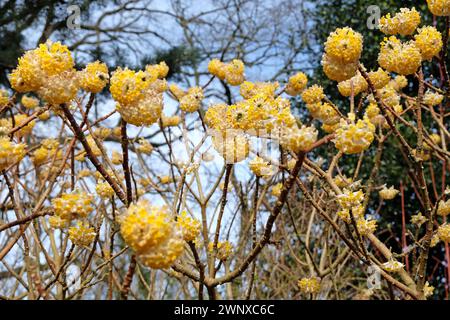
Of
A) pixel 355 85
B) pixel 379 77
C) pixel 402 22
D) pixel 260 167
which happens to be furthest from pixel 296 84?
pixel 260 167

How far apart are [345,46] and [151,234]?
60 centimetres

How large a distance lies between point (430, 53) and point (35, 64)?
1.05m

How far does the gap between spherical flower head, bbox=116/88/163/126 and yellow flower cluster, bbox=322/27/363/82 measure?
1.32ft

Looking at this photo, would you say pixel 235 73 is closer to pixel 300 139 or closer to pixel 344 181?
pixel 344 181

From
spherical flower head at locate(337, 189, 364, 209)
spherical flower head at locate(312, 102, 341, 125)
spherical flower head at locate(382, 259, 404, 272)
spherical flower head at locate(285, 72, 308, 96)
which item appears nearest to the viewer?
spherical flower head at locate(337, 189, 364, 209)

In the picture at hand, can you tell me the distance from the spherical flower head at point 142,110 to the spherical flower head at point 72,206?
18cm

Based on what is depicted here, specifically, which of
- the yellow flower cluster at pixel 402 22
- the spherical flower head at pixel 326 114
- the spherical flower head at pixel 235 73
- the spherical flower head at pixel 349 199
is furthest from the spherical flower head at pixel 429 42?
the spherical flower head at pixel 235 73

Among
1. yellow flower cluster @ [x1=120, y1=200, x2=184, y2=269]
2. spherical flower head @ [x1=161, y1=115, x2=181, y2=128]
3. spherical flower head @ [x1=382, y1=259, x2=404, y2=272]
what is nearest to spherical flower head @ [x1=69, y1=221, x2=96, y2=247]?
yellow flower cluster @ [x1=120, y1=200, x2=184, y2=269]

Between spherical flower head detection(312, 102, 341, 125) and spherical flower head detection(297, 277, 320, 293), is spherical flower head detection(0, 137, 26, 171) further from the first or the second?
spherical flower head detection(297, 277, 320, 293)

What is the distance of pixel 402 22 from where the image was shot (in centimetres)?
133

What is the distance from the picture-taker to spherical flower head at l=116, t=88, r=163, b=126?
83 cm

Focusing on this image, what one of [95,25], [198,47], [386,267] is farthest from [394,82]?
[95,25]

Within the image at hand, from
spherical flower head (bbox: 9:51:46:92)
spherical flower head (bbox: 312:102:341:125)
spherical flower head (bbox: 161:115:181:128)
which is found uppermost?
spherical flower head (bbox: 161:115:181:128)
